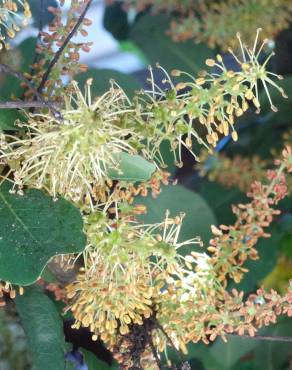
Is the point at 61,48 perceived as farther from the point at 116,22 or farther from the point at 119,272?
the point at 116,22

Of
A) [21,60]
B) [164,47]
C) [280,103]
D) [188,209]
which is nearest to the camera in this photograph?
[21,60]

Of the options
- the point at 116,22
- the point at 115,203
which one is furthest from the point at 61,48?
the point at 116,22

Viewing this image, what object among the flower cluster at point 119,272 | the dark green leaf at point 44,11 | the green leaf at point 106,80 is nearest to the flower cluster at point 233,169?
the green leaf at point 106,80

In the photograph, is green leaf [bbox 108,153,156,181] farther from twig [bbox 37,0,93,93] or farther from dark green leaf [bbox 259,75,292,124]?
dark green leaf [bbox 259,75,292,124]

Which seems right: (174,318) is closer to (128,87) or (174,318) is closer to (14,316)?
(14,316)

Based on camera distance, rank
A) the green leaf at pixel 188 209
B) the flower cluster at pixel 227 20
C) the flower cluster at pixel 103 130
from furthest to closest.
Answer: the flower cluster at pixel 227 20, the green leaf at pixel 188 209, the flower cluster at pixel 103 130

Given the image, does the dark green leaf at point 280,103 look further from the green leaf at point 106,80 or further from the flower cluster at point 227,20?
the green leaf at point 106,80

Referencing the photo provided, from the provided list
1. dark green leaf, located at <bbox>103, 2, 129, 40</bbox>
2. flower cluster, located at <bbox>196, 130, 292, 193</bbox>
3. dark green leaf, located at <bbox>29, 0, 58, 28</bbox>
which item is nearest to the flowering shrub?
dark green leaf, located at <bbox>29, 0, 58, 28</bbox>
